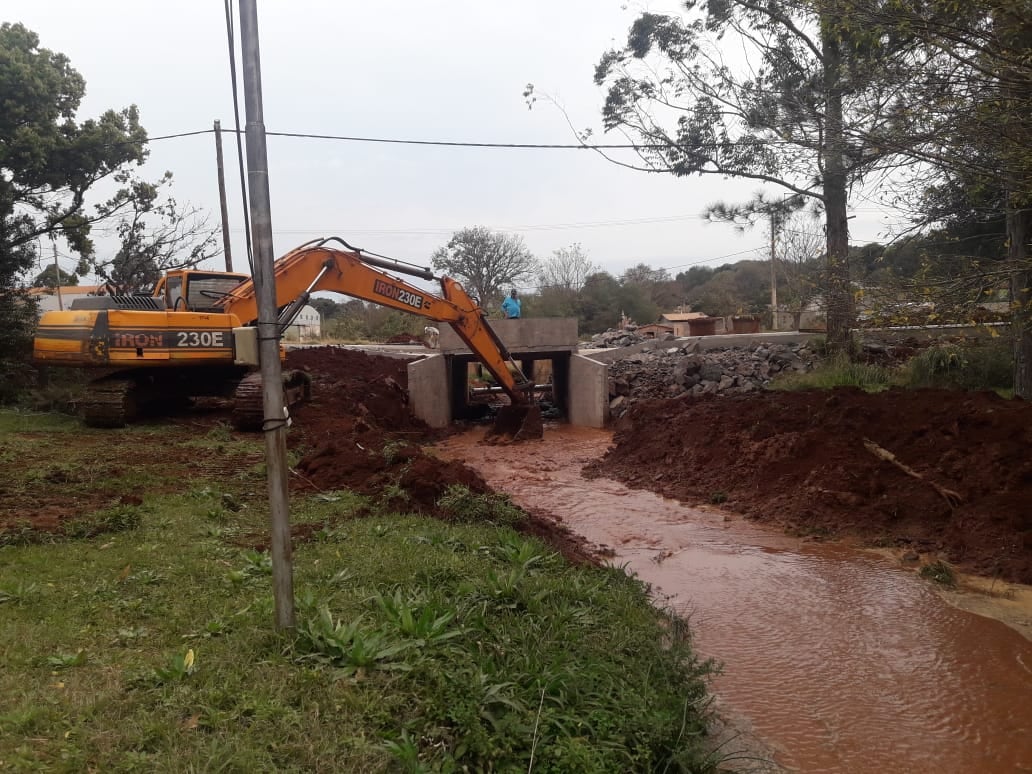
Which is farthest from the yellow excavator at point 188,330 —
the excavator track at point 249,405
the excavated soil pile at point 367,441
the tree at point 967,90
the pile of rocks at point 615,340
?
the pile of rocks at point 615,340

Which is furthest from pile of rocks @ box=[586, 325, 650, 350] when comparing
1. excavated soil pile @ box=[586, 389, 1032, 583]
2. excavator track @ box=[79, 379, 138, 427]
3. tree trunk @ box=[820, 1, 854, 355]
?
excavator track @ box=[79, 379, 138, 427]

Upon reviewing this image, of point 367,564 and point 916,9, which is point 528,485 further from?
point 916,9

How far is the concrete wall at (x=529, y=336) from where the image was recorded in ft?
61.7

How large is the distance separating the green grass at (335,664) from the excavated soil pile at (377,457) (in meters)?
1.79

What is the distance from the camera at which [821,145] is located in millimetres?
8656

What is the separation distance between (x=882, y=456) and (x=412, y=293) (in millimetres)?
7960

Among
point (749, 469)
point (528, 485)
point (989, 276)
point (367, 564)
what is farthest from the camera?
point (528, 485)

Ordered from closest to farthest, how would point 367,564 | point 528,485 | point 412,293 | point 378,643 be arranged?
point 378,643 < point 367,564 < point 528,485 < point 412,293

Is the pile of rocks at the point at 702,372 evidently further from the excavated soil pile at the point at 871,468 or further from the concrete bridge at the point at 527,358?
the excavated soil pile at the point at 871,468

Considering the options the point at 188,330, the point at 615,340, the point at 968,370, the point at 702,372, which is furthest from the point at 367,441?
the point at 615,340

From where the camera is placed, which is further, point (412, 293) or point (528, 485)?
point (412, 293)

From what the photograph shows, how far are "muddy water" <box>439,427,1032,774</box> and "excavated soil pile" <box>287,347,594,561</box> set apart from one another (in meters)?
1.33

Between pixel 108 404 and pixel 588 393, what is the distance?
34.7 ft

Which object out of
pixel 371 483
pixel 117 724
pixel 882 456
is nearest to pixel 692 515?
→ pixel 882 456
